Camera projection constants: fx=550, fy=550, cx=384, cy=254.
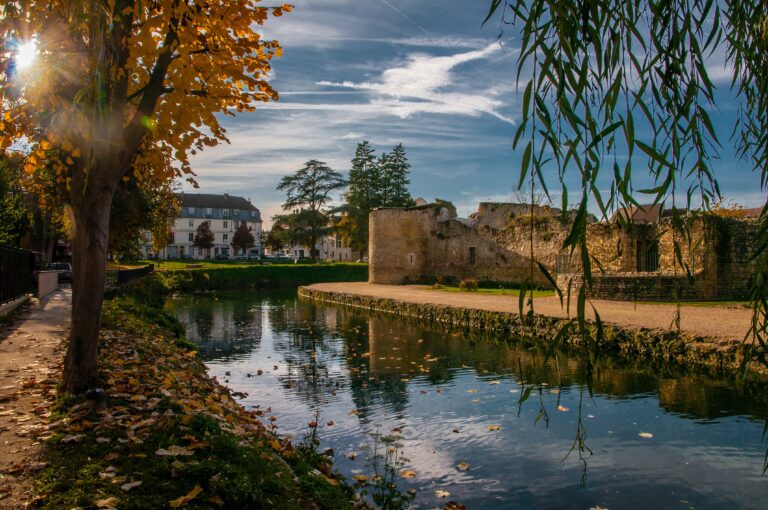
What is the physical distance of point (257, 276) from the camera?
140 ft

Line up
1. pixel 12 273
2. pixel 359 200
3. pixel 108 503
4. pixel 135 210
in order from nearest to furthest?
pixel 108 503 < pixel 12 273 < pixel 135 210 < pixel 359 200

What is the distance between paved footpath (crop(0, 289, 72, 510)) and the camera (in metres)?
3.62

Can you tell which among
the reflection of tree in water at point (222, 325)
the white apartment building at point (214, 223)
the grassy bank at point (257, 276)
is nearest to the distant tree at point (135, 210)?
the reflection of tree in water at point (222, 325)

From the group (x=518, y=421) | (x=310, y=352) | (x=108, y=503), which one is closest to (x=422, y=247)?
(x=310, y=352)

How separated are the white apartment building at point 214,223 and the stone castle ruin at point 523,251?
165 feet

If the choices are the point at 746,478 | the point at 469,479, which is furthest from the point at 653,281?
the point at 469,479

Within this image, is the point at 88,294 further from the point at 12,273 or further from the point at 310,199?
the point at 310,199

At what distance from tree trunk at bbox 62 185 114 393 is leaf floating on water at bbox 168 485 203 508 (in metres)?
2.56

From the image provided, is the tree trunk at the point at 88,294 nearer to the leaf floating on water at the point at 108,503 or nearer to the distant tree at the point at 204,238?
the leaf floating on water at the point at 108,503

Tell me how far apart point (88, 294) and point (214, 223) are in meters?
83.2

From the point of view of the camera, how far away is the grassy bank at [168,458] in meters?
3.48

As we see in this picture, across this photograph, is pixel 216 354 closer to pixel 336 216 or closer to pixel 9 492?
pixel 9 492

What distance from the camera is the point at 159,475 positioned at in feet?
12.3

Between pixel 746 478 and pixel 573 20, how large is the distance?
5548 millimetres
